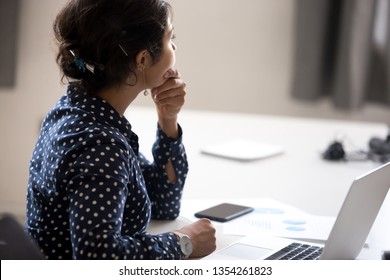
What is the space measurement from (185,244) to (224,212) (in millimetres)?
368

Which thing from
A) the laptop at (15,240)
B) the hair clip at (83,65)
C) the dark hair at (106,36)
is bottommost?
the laptop at (15,240)

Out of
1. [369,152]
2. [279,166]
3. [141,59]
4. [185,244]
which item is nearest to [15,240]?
[185,244]

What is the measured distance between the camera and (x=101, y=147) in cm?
118

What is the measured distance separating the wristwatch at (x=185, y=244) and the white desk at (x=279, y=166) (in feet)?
0.46

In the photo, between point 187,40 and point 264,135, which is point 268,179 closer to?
point 264,135

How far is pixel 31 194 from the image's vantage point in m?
1.33

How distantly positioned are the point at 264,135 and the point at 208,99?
100 centimetres

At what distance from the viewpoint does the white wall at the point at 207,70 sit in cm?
334

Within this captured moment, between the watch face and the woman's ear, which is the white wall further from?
the watch face

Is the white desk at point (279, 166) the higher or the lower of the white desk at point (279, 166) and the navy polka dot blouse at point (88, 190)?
the lower

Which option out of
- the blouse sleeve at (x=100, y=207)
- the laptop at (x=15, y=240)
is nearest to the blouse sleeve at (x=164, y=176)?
the blouse sleeve at (x=100, y=207)

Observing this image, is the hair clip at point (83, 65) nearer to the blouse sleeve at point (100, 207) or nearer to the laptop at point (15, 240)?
the blouse sleeve at point (100, 207)

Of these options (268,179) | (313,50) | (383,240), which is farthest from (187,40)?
(383,240)

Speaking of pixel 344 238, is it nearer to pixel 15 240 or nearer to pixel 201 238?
pixel 201 238
